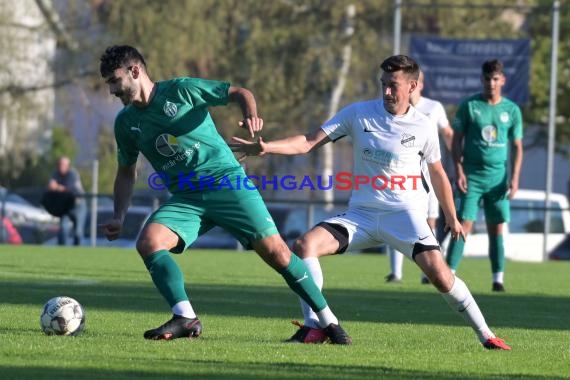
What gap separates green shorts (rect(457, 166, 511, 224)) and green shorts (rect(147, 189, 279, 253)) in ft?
20.3

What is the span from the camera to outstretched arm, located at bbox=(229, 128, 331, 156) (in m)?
8.27

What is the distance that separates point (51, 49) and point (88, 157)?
12070 mm

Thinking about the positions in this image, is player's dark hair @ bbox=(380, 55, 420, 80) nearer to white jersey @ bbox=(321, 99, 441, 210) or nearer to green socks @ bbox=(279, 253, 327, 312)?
white jersey @ bbox=(321, 99, 441, 210)

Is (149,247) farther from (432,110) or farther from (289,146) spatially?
(432,110)

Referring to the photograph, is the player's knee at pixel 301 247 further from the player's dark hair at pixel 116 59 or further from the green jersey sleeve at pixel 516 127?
the green jersey sleeve at pixel 516 127

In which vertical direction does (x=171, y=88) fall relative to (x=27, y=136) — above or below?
above

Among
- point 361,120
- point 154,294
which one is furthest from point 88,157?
point 361,120

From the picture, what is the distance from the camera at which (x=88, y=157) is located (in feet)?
173

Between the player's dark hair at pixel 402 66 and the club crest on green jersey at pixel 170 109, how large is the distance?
1.35m

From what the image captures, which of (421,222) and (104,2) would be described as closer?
(421,222)

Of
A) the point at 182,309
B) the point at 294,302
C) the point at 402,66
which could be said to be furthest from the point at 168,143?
the point at 294,302

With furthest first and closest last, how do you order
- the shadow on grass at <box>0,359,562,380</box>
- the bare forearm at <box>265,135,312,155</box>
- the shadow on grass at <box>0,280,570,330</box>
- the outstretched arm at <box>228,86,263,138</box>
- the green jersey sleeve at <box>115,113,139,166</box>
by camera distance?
1. the shadow on grass at <box>0,280,570,330</box>
2. the green jersey sleeve at <box>115,113,139,166</box>
3. the bare forearm at <box>265,135,312,155</box>
4. the outstretched arm at <box>228,86,263,138</box>
5. the shadow on grass at <box>0,359,562,380</box>

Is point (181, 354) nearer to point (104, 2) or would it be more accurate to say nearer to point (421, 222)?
point (421, 222)

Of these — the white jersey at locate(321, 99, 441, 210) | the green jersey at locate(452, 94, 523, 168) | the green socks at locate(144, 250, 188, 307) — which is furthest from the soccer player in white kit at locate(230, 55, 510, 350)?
the green jersey at locate(452, 94, 523, 168)
